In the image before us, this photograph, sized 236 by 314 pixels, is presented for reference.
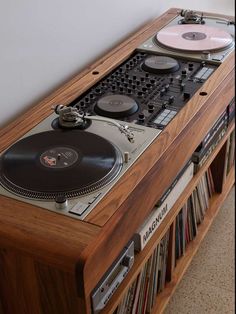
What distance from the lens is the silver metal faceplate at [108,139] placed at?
40.4 inches

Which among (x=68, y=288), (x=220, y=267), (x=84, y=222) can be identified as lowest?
(x=220, y=267)

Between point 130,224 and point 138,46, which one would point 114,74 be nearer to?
point 138,46

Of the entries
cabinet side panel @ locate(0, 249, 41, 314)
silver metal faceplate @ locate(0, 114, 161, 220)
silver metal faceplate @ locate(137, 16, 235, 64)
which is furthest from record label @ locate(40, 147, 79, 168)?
silver metal faceplate @ locate(137, 16, 235, 64)

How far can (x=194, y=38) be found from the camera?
1.74m

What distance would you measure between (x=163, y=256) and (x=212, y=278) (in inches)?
12.1

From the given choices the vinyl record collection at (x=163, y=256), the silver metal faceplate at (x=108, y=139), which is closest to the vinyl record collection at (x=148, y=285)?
the vinyl record collection at (x=163, y=256)

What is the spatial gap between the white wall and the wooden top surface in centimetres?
6

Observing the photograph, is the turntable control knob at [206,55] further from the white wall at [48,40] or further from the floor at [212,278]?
the floor at [212,278]

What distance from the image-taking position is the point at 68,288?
100 cm

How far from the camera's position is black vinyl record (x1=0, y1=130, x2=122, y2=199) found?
3.49 ft

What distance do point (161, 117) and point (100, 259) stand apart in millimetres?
484

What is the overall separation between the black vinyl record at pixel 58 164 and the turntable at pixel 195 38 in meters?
0.60

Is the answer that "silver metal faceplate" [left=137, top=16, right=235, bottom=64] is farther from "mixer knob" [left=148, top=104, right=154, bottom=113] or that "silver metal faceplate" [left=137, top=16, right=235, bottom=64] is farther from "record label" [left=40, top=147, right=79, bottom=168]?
"record label" [left=40, top=147, right=79, bottom=168]

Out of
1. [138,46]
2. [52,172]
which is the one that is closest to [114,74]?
[138,46]
